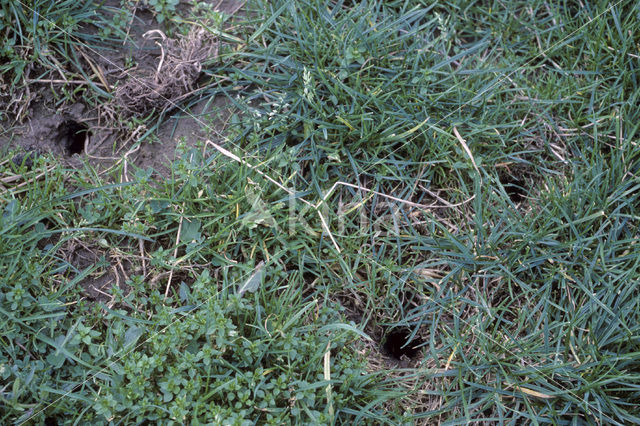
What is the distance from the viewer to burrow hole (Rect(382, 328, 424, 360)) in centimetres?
258

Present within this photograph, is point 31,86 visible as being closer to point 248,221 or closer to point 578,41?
point 248,221

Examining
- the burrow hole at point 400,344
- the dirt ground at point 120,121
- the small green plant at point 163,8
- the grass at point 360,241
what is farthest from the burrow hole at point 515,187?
the small green plant at point 163,8

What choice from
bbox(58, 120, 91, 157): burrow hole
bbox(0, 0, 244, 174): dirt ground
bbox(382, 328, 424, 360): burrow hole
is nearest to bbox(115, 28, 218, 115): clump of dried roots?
bbox(0, 0, 244, 174): dirt ground

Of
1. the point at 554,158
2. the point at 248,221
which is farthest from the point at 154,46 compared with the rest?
the point at 554,158

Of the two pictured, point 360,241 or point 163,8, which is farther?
point 163,8

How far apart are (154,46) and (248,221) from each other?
113 centimetres

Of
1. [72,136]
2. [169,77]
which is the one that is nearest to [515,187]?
[169,77]

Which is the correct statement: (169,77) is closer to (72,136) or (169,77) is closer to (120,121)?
(120,121)

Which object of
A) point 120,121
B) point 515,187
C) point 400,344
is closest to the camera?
point 400,344

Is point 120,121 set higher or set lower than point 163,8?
lower

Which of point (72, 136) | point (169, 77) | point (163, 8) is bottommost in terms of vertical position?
point (72, 136)

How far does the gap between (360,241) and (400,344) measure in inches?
19.8

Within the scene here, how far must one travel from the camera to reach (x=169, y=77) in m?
2.82

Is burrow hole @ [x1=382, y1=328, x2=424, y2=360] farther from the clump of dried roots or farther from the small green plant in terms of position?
the small green plant
